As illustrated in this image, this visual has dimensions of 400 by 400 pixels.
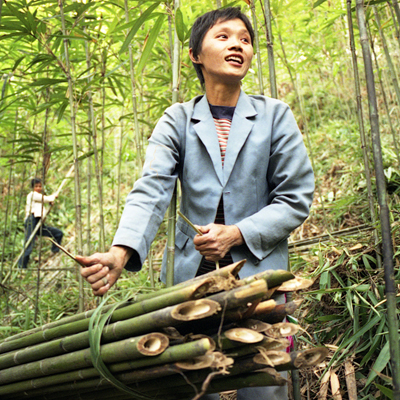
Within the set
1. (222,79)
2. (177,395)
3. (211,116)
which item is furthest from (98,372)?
(222,79)

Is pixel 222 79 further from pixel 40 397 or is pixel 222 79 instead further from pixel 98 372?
pixel 40 397

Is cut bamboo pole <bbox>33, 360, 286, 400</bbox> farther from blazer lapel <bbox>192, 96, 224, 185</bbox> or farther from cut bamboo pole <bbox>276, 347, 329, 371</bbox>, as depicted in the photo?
blazer lapel <bbox>192, 96, 224, 185</bbox>

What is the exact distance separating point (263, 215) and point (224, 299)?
0.46m

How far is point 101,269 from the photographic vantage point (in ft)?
3.36

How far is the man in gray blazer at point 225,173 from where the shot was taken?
1209mm

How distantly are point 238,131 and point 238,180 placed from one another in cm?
15

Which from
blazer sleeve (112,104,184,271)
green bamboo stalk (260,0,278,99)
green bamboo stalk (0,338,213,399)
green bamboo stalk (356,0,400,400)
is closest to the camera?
green bamboo stalk (0,338,213,399)

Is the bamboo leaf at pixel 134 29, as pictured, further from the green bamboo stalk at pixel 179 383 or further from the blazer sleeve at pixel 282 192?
the green bamboo stalk at pixel 179 383

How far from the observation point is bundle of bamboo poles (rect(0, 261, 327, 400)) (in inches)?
32.2

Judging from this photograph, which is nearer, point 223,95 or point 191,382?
point 191,382

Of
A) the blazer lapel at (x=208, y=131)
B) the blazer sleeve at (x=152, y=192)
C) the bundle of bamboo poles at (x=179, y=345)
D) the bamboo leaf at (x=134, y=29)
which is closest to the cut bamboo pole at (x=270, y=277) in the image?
the bundle of bamboo poles at (x=179, y=345)

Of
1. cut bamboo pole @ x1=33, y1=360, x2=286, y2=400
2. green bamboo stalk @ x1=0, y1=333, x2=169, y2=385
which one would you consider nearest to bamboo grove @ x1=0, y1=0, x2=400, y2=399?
cut bamboo pole @ x1=33, y1=360, x2=286, y2=400

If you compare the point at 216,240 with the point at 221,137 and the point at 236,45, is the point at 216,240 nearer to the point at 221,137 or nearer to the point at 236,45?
the point at 221,137

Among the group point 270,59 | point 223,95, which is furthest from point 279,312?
point 270,59
